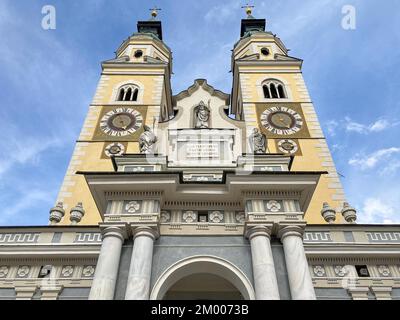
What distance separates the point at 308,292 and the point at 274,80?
22.1 metres

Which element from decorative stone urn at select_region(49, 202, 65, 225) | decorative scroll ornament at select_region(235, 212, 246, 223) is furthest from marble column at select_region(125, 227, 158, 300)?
decorative stone urn at select_region(49, 202, 65, 225)

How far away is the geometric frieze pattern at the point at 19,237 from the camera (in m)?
13.4

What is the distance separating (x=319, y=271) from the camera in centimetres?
1242

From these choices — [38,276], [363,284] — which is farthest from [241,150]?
[38,276]

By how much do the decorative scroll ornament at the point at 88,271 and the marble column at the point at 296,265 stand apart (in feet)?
20.4

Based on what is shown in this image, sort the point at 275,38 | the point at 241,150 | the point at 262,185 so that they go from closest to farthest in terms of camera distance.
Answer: the point at 262,185 < the point at 241,150 < the point at 275,38

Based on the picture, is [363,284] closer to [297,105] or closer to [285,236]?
[285,236]

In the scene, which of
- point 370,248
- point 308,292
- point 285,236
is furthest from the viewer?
point 370,248

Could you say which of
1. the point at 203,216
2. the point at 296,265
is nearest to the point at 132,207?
the point at 203,216

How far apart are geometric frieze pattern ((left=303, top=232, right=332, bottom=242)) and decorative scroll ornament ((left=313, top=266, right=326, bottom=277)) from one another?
91 cm

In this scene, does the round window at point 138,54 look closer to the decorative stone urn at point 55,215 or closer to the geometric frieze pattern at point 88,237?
the decorative stone urn at point 55,215

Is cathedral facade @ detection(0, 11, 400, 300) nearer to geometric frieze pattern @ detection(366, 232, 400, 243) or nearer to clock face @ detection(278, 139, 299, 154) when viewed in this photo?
geometric frieze pattern @ detection(366, 232, 400, 243)

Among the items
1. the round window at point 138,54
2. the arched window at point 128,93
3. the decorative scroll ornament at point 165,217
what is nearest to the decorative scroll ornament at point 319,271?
the decorative scroll ornament at point 165,217

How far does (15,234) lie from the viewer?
44.7 feet
